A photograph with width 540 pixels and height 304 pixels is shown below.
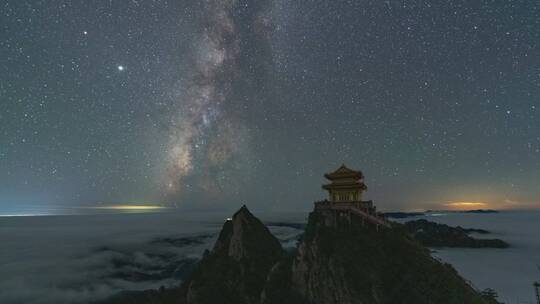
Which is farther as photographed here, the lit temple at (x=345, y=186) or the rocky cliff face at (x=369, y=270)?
the lit temple at (x=345, y=186)

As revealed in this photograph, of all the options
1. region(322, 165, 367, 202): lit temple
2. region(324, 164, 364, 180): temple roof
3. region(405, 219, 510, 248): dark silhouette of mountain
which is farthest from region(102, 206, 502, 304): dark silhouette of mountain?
region(405, 219, 510, 248): dark silhouette of mountain

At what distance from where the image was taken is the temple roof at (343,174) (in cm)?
4569

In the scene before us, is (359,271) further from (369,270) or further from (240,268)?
(240,268)

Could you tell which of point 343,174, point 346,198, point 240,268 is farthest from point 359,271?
point 240,268

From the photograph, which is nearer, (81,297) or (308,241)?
(308,241)

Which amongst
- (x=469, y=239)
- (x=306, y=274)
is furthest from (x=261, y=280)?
(x=469, y=239)

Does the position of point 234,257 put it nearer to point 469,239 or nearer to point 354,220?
point 354,220

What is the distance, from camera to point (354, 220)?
41.2 meters

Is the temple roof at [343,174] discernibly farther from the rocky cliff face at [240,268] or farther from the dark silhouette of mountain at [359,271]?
the rocky cliff face at [240,268]

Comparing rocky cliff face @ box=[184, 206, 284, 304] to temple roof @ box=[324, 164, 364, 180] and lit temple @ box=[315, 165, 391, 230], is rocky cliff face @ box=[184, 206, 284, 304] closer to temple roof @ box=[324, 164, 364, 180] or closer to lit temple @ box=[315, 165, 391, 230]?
lit temple @ box=[315, 165, 391, 230]

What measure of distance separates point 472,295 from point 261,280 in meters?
42.8

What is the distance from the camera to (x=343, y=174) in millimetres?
46500

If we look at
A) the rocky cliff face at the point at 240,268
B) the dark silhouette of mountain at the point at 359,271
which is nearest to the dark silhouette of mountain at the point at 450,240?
the rocky cliff face at the point at 240,268

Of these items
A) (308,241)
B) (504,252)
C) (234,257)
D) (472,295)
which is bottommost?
(504,252)
